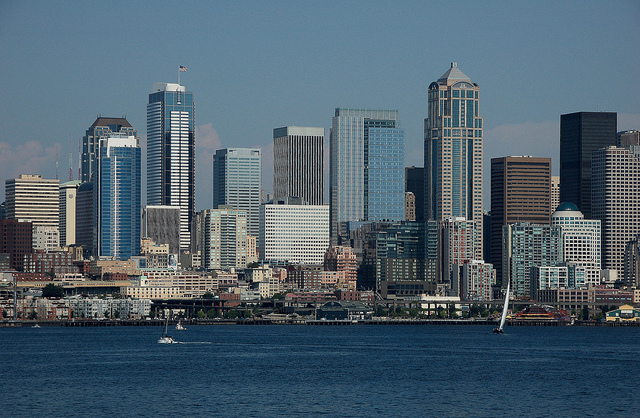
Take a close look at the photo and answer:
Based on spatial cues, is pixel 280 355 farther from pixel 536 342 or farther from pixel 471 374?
pixel 536 342

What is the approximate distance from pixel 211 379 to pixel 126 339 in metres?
68.8

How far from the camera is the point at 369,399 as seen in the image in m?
100

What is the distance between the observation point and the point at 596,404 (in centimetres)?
9875

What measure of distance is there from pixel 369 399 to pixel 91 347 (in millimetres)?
67717

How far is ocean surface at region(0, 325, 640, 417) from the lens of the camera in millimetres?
95000

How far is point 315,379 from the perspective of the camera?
115125 mm

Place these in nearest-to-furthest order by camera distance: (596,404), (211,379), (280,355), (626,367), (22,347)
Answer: (596,404) → (211,379) → (626,367) → (280,355) → (22,347)

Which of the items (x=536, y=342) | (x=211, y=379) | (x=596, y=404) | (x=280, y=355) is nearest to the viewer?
(x=596, y=404)

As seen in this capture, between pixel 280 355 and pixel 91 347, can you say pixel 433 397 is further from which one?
pixel 91 347

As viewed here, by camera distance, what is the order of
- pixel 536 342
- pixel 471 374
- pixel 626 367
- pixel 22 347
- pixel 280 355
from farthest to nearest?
1. pixel 536 342
2. pixel 22 347
3. pixel 280 355
4. pixel 626 367
5. pixel 471 374

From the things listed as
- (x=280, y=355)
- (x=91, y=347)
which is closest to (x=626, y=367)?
(x=280, y=355)

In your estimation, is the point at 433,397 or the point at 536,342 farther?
the point at 536,342

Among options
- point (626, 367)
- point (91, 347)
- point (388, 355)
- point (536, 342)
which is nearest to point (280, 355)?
point (388, 355)

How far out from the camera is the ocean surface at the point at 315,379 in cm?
9500
